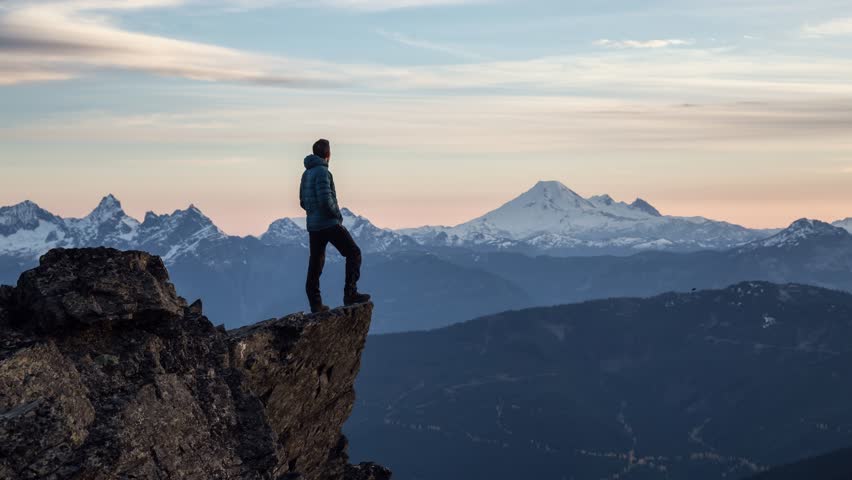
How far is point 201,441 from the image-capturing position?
2414 cm

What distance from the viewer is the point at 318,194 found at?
34.3 meters

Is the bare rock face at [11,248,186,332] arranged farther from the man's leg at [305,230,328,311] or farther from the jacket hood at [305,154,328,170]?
the man's leg at [305,230,328,311]

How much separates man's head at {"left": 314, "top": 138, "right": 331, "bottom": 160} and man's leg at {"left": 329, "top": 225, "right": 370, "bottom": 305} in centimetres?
251

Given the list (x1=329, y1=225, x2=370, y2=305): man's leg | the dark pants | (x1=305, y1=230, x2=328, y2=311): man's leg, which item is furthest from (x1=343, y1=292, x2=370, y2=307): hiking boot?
(x1=305, y1=230, x2=328, y2=311): man's leg

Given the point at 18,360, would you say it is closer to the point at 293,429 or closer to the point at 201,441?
the point at 201,441

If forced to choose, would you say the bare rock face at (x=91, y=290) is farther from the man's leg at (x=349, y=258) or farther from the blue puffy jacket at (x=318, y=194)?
the man's leg at (x=349, y=258)

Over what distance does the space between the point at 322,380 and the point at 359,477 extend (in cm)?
432

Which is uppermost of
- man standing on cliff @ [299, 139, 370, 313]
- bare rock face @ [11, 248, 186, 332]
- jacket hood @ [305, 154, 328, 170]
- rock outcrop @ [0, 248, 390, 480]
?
jacket hood @ [305, 154, 328, 170]

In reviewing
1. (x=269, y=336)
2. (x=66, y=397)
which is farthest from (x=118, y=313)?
(x=269, y=336)

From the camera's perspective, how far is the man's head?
34.6m

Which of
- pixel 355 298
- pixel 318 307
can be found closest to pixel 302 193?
pixel 318 307

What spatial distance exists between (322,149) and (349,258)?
4479 millimetres

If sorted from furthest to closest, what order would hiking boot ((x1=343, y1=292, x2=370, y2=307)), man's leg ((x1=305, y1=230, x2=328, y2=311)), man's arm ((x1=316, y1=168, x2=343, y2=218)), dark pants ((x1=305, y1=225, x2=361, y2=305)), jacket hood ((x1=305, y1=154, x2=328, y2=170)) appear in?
hiking boot ((x1=343, y1=292, x2=370, y2=307)), man's leg ((x1=305, y1=230, x2=328, y2=311)), dark pants ((x1=305, y1=225, x2=361, y2=305)), jacket hood ((x1=305, y1=154, x2=328, y2=170)), man's arm ((x1=316, y1=168, x2=343, y2=218))

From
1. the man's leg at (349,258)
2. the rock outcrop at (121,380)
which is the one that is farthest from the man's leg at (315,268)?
the rock outcrop at (121,380)
